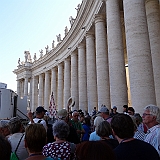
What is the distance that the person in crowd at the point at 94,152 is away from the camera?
2.38m

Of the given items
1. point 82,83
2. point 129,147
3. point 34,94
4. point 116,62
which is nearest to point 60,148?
point 129,147

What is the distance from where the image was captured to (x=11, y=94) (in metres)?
20.0

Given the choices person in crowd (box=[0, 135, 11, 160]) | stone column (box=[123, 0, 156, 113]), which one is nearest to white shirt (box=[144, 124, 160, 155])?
person in crowd (box=[0, 135, 11, 160])

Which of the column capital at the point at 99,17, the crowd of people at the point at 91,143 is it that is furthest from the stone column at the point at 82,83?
the crowd of people at the point at 91,143

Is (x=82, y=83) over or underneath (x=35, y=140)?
over

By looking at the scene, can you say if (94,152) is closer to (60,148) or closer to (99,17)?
(60,148)

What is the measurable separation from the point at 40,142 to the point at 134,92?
12702 mm

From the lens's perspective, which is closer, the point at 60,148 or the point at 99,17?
the point at 60,148

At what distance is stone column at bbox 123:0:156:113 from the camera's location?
15.0 meters

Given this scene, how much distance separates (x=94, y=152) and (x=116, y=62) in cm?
1790

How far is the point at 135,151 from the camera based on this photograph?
360 cm

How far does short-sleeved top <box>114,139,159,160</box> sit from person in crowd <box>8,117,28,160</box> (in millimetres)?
2611

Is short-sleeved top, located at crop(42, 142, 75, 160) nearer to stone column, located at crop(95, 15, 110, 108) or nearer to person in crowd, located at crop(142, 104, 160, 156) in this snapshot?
person in crowd, located at crop(142, 104, 160, 156)

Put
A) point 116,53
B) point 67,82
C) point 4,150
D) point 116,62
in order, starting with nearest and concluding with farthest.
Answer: point 4,150 < point 116,62 < point 116,53 < point 67,82
